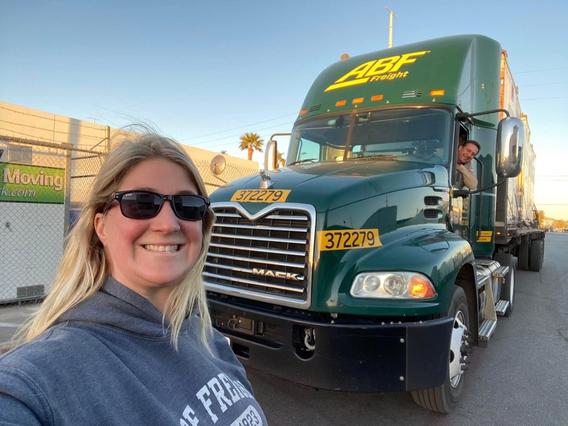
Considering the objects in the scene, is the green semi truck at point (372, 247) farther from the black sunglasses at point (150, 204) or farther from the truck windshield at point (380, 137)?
the black sunglasses at point (150, 204)

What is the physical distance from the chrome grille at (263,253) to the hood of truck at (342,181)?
11cm

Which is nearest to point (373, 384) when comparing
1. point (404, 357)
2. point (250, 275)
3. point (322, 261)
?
point (404, 357)

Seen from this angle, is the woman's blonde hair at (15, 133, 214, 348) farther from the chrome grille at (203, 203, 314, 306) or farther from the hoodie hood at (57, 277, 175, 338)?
the chrome grille at (203, 203, 314, 306)

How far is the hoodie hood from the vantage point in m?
1.05

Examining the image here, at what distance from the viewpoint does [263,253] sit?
10.3 ft

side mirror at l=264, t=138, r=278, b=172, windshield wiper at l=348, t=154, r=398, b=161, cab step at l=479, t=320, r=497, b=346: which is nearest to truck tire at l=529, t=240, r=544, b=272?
cab step at l=479, t=320, r=497, b=346

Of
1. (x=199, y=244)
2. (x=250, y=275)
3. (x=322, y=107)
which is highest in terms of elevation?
(x=322, y=107)

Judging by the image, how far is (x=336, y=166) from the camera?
3.88 metres

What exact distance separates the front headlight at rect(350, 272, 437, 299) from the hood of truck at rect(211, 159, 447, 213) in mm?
566

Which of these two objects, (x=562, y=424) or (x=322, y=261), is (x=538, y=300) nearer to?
(x=562, y=424)

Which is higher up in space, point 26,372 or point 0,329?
point 26,372

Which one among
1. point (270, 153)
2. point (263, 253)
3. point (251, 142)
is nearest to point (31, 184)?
point (270, 153)

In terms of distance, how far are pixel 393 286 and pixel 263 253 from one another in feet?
3.23

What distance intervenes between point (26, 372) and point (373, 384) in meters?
2.26
